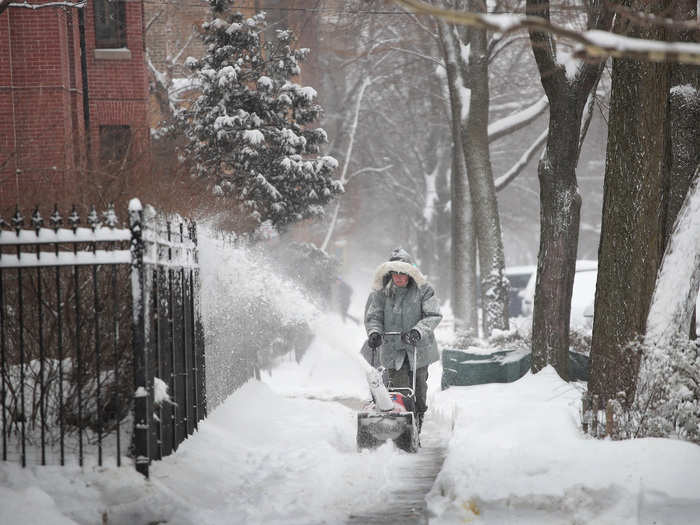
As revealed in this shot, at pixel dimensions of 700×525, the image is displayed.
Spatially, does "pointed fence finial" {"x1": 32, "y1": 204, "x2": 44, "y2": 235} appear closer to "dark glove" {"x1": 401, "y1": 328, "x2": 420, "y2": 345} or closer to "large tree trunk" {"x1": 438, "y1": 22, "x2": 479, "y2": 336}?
"dark glove" {"x1": 401, "y1": 328, "x2": 420, "y2": 345}

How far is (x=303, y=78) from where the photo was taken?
114 ft

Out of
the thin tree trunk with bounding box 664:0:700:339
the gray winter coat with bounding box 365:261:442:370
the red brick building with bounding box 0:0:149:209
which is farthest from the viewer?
the red brick building with bounding box 0:0:149:209

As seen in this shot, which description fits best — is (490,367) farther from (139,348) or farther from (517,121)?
(517,121)

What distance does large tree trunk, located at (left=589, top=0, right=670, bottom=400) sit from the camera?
768 cm

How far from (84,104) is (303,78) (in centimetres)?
1613

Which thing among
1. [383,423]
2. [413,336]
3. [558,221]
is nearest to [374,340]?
[413,336]

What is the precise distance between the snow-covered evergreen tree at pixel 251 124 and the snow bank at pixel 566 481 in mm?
10676

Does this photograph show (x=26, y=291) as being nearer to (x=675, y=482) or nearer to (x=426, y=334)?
(x=426, y=334)

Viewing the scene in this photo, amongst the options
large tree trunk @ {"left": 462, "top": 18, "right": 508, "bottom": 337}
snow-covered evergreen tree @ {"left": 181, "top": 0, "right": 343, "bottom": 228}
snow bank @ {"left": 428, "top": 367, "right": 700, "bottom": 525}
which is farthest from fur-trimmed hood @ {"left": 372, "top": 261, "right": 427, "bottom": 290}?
snow-covered evergreen tree @ {"left": 181, "top": 0, "right": 343, "bottom": 228}

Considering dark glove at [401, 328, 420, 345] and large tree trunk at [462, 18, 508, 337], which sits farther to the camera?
large tree trunk at [462, 18, 508, 337]

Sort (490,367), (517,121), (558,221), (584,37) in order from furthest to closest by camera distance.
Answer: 1. (517,121)
2. (490,367)
3. (558,221)
4. (584,37)

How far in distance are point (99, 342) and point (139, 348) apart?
0.65 metres

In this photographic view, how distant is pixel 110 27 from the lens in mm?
20578

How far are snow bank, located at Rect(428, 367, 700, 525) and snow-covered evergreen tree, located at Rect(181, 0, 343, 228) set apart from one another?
1068 cm
